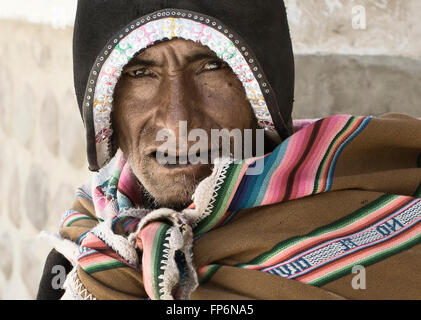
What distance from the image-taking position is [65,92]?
3260mm

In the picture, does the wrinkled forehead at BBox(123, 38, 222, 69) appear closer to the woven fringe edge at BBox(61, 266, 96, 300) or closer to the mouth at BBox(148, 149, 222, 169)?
the mouth at BBox(148, 149, 222, 169)

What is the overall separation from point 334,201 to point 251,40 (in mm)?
532

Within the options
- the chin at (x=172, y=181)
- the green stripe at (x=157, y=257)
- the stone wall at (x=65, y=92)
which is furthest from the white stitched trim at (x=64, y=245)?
the stone wall at (x=65, y=92)

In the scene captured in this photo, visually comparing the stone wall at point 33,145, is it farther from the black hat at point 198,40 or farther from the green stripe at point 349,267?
the green stripe at point 349,267

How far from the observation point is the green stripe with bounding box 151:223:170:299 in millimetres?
1472

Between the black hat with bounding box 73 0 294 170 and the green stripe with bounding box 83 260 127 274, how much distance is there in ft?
1.64

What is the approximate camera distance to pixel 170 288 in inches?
57.7

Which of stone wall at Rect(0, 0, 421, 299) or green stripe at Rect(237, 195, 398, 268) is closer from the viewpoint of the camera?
green stripe at Rect(237, 195, 398, 268)

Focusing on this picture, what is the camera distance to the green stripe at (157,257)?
147 cm

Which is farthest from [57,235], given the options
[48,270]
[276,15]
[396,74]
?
[396,74]

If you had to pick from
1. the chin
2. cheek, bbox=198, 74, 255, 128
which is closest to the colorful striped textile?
the chin

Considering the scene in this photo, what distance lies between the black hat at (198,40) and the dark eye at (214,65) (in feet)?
0.18

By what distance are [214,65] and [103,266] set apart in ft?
2.22
